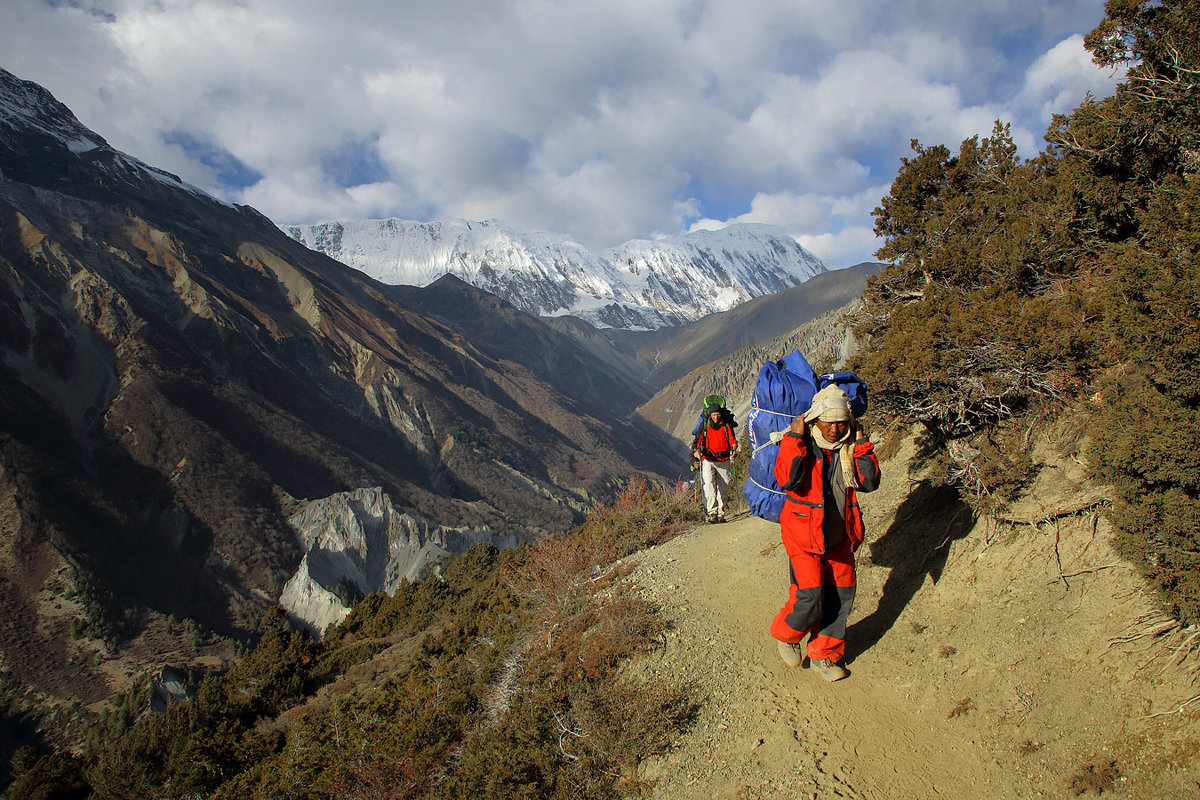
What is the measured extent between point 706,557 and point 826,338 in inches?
4947

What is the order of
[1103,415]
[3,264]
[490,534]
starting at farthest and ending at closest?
[3,264] < [490,534] < [1103,415]

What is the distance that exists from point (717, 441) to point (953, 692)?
4.76 meters

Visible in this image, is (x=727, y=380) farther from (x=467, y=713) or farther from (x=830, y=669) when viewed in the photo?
(x=830, y=669)

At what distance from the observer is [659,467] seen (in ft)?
495

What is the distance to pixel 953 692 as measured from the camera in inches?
177

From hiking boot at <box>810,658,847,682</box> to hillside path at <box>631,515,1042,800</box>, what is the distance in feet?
0.25

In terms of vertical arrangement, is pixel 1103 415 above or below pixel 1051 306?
below

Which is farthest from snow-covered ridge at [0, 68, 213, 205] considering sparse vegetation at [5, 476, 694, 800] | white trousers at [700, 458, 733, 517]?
white trousers at [700, 458, 733, 517]

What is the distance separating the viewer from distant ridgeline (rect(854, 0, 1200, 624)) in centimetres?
397

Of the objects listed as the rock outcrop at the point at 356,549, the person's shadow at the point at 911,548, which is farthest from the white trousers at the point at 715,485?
the rock outcrop at the point at 356,549

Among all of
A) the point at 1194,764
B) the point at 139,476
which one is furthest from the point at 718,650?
the point at 139,476

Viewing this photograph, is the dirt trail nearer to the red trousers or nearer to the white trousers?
the red trousers

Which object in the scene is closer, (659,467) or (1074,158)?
(1074,158)

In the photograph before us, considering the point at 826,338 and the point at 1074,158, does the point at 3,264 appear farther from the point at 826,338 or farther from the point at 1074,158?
the point at 826,338
